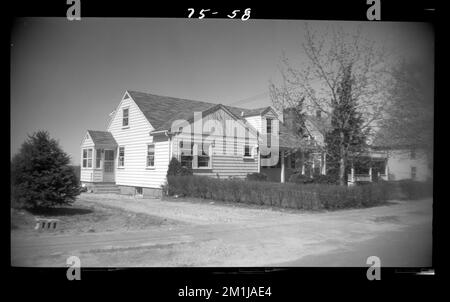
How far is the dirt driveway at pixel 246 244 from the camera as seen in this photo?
5.56 metres

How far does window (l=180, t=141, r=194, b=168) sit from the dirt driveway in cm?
776

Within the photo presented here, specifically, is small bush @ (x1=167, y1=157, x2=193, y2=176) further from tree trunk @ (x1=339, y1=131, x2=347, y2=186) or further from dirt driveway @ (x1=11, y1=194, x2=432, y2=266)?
tree trunk @ (x1=339, y1=131, x2=347, y2=186)

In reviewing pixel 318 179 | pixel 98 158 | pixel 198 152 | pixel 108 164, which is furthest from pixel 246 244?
pixel 98 158

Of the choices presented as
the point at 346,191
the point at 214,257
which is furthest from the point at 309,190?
the point at 214,257

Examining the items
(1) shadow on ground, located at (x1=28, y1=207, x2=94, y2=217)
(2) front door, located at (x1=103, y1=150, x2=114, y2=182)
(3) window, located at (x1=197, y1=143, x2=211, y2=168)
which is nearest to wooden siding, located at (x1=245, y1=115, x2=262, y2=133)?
(3) window, located at (x1=197, y1=143, x2=211, y2=168)

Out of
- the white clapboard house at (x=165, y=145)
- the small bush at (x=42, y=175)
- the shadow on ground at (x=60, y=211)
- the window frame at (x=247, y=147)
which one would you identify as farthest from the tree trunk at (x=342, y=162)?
the small bush at (x=42, y=175)

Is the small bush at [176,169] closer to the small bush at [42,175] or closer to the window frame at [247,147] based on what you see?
the window frame at [247,147]

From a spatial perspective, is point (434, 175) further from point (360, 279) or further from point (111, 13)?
point (111, 13)

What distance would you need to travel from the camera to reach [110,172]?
1772cm

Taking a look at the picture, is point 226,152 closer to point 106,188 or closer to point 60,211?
point 106,188

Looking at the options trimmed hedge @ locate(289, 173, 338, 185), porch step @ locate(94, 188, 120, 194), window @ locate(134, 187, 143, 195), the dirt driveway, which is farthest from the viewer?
porch step @ locate(94, 188, 120, 194)

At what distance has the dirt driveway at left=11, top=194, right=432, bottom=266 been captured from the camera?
556 centimetres

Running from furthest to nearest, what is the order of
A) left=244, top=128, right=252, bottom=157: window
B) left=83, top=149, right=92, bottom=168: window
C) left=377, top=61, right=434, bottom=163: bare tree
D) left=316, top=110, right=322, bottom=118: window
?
left=83, top=149, right=92, bottom=168: window < left=244, top=128, right=252, bottom=157: window < left=316, top=110, right=322, bottom=118: window < left=377, top=61, right=434, bottom=163: bare tree

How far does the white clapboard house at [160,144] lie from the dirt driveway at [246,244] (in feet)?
26.1
